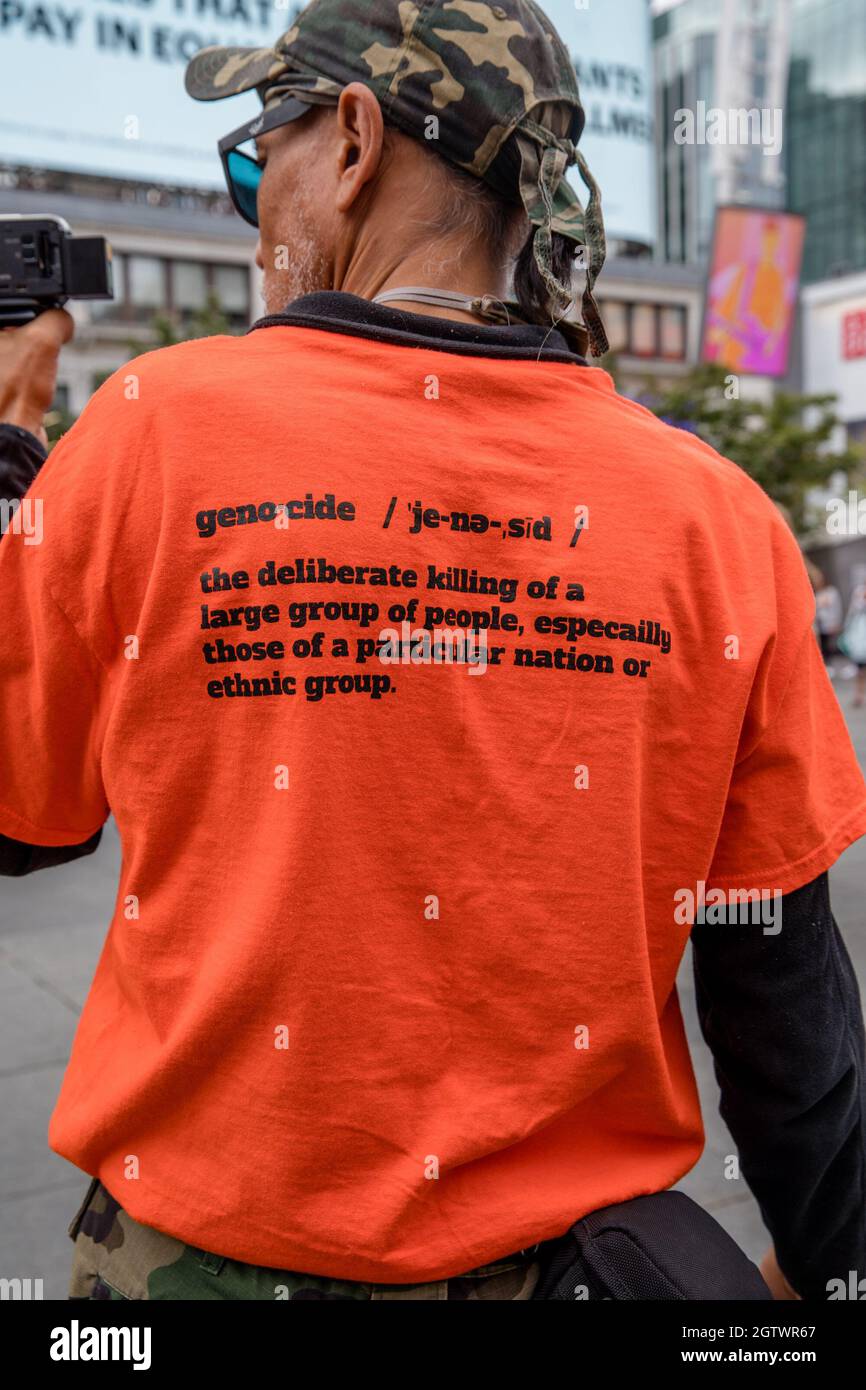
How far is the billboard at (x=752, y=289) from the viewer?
25.5 meters

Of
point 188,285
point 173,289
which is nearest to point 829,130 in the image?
point 188,285

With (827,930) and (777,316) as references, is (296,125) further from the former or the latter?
(777,316)

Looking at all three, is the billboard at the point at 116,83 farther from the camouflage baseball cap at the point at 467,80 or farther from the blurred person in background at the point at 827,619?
the blurred person in background at the point at 827,619

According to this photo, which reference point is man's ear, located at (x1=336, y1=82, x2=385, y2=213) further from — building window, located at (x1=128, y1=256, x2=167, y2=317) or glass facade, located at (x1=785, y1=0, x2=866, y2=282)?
glass facade, located at (x1=785, y1=0, x2=866, y2=282)

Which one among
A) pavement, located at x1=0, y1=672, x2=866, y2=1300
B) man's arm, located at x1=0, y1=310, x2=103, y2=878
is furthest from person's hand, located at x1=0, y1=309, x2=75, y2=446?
pavement, located at x1=0, y1=672, x2=866, y2=1300

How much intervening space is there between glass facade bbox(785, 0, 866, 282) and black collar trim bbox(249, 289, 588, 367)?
65.5 m

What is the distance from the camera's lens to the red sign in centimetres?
4372

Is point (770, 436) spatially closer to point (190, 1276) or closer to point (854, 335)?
point (854, 335)

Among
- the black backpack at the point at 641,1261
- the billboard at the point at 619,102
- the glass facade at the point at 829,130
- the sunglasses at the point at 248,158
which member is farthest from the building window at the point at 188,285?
the black backpack at the point at 641,1261

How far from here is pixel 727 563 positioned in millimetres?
1382

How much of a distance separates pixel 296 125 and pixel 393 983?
896 mm

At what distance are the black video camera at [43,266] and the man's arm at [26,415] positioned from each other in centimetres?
3

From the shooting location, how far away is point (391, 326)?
1.31m

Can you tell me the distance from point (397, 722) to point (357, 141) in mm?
605
